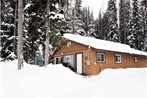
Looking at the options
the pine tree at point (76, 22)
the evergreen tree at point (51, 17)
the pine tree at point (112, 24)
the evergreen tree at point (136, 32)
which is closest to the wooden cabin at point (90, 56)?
the evergreen tree at point (51, 17)

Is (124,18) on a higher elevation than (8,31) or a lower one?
higher

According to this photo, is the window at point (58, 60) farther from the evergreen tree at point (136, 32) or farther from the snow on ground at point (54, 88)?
the evergreen tree at point (136, 32)

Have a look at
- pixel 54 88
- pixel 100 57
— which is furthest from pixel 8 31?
pixel 54 88

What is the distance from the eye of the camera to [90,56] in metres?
20.5

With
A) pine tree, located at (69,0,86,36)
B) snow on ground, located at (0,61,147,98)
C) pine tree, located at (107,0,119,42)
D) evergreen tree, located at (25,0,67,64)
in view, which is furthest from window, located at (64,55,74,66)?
pine tree, located at (107,0,119,42)

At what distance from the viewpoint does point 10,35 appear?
22141mm

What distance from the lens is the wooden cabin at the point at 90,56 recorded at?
20.6m

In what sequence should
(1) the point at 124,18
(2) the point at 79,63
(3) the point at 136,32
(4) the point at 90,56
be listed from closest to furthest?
(4) the point at 90,56
(2) the point at 79,63
(3) the point at 136,32
(1) the point at 124,18

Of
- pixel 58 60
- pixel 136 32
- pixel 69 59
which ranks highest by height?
pixel 136 32

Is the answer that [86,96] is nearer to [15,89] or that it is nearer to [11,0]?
[15,89]

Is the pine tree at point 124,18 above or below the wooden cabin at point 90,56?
above

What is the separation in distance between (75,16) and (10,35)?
22.6m

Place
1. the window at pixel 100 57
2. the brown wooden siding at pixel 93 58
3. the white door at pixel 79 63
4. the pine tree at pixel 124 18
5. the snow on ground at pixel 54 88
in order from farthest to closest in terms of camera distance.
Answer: the pine tree at pixel 124 18 < the white door at pixel 79 63 < the window at pixel 100 57 < the brown wooden siding at pixel 93 58 < the snow on ground at pixel 54 88

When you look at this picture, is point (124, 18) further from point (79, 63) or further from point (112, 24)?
point (79, 63)
